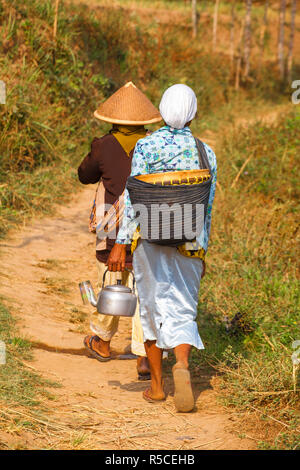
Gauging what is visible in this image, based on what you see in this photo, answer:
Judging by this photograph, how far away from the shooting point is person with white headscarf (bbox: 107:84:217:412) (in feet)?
11.0

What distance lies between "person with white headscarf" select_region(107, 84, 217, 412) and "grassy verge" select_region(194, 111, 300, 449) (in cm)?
33

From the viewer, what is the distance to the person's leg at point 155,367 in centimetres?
359

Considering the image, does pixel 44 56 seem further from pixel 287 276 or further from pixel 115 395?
pixel 115 395

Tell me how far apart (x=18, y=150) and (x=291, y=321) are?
13.8 ft

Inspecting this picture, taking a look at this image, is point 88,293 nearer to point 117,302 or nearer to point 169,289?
point 117,302

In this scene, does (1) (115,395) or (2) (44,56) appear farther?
(2) (44,56)

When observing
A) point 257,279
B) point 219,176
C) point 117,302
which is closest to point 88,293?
point 117,302

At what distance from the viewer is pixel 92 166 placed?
3943 mm

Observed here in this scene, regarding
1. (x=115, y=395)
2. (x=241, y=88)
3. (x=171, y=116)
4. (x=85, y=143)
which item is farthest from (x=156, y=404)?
(x=241, y=88)

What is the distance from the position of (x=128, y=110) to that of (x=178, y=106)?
0.65 meters

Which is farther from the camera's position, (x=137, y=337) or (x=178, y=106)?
→ (x=137, y=337)

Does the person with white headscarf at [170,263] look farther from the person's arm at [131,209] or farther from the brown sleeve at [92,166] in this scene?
the brown sleeve at [92,166]

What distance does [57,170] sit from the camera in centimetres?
805

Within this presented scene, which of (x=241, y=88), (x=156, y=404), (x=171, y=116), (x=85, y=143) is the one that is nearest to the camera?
(x=171, y=116)
